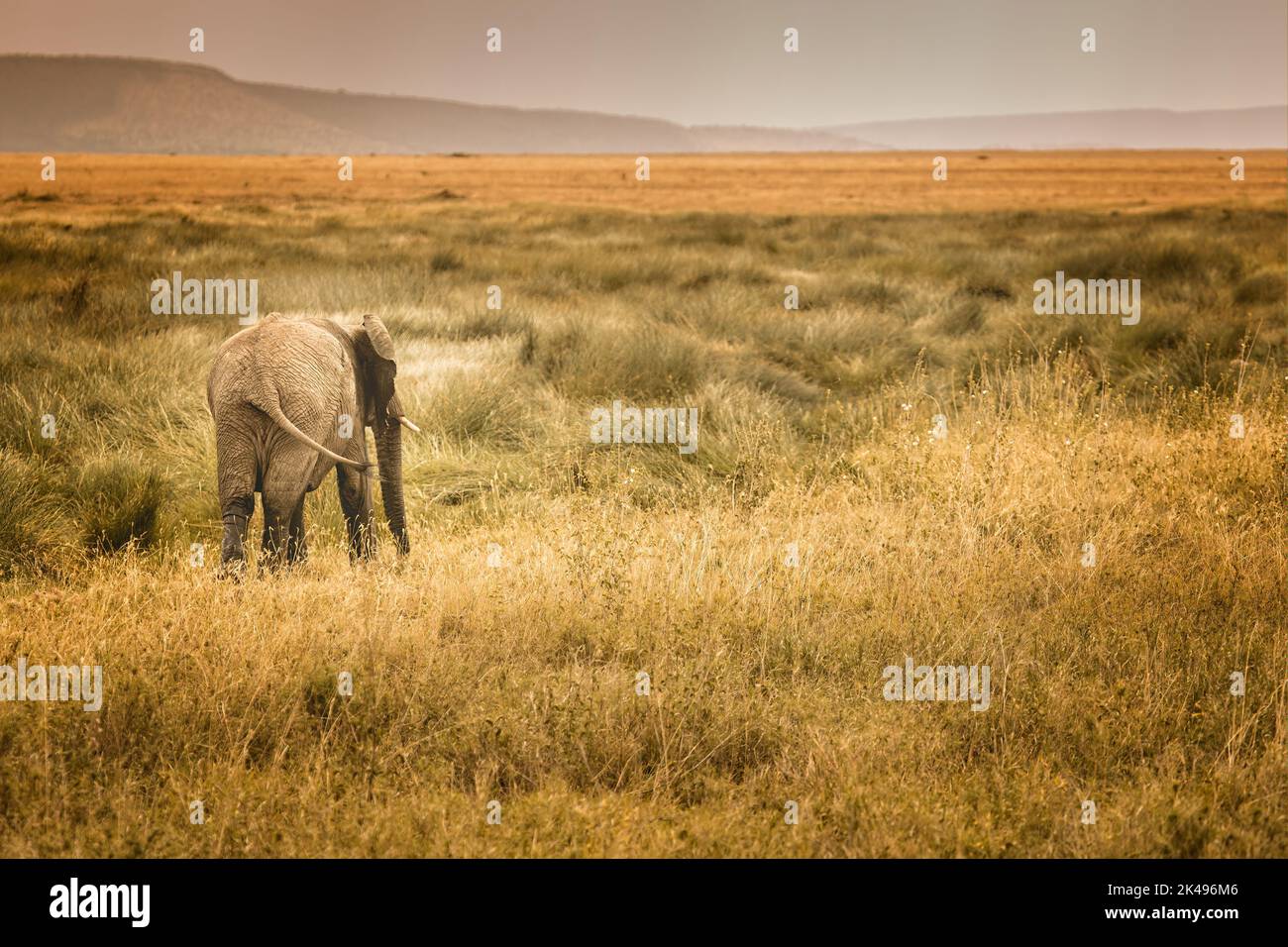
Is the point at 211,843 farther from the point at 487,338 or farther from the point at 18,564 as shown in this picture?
the point at 487,338

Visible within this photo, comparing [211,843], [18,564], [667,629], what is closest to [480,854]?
[211,843]

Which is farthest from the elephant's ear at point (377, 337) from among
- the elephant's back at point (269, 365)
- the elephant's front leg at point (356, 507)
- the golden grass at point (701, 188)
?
the golden grass at point (701, 188)

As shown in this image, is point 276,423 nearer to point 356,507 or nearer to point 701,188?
point 356,507

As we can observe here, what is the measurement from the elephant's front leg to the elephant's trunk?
25cm

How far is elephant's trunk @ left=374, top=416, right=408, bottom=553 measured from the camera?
5.93m

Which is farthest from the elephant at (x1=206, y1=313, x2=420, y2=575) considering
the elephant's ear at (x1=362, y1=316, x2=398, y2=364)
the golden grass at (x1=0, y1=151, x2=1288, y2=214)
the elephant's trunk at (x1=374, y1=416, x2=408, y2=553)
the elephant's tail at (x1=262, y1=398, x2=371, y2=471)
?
the golden grass at (x1=0, y1=151, x2=1288, y2=214)

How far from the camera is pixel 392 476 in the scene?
19.6 feet

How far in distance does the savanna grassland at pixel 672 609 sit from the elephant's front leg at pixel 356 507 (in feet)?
0.63

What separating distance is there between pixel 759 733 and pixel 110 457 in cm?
543

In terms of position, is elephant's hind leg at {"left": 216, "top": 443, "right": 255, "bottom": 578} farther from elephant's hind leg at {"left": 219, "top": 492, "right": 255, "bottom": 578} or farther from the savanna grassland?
the savanna grassland

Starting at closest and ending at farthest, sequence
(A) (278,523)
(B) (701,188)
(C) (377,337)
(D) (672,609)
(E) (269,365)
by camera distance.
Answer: (D) (672,609) → (E) (269,365) → (A) (278,523) → (C) (377,337) → (B) (701,188)

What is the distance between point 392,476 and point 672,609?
7.14 feet

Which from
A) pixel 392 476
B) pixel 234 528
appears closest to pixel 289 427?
pixel 234 528

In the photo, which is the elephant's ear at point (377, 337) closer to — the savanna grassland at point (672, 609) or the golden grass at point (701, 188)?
the savanna grassland at point (672, 609)
